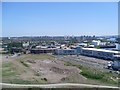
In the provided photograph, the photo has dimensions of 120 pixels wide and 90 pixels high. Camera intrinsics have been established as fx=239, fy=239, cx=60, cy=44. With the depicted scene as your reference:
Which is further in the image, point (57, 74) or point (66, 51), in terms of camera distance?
point (66, 51)

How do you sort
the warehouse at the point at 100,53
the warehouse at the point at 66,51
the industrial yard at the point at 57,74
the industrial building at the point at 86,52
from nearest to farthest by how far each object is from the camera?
the industrial yard at the point at 57,74
the warehouse at the point at 100,53
the industrial building at the point at 86,52
the warehouse at the point at 66,51

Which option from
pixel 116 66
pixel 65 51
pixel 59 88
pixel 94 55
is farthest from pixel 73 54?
pixel 59 88

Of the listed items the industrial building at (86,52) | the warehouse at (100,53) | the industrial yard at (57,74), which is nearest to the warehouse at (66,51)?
the industrial building at (86,52)

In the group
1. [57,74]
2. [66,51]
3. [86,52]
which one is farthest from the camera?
[66,51]

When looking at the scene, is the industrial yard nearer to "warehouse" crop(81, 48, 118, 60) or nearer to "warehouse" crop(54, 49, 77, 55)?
"warehouse" crop(81, 48, 118, 60)

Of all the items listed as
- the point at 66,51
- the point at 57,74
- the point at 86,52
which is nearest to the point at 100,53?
the point at 86,52

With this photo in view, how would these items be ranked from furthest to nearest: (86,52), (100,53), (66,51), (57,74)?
(66,51) → (86,52) → (100,53) → (57,74)

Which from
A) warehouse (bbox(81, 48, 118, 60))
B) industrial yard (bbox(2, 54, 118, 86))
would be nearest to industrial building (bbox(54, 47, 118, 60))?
warehouse (bbox(81, 48, 118, 60))

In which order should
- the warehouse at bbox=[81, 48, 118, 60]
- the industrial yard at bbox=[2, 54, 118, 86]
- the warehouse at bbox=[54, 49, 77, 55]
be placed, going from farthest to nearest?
the warehouse at bbox=[54, 49, 77, 55] → the warehouse at bbox=[81, 48, 118, 60] → the industrial yard at bbox=[2, 54, 118, 86]

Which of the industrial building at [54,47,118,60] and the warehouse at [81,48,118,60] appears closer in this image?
the warehouse at [81,48,118,60]

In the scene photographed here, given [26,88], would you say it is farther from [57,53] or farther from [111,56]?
[57,53]

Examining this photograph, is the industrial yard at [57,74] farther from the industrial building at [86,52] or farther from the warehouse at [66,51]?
the warehouse at [66,51]

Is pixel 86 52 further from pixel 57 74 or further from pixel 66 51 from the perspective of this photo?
pixel 57 74
